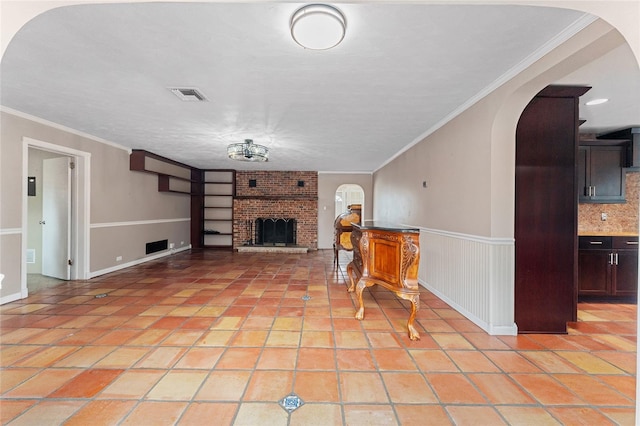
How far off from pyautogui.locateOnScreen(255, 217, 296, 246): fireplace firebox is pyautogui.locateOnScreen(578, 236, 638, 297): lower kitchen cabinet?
6298 millimetres

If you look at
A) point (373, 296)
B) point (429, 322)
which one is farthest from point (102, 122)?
point (429, 322)

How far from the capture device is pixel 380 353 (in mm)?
2203

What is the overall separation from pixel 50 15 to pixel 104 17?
31 centimetres

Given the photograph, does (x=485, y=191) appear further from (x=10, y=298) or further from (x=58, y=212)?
(x=58, y=212)

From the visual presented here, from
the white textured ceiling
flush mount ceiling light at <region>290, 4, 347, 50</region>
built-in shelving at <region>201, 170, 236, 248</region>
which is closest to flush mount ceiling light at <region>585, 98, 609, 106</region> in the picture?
the white textured ceiling

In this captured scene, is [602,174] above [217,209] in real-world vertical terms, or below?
above

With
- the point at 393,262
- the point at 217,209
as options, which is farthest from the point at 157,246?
the point at 393,262

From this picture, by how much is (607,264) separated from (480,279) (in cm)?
213

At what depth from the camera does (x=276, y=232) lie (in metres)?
8.16

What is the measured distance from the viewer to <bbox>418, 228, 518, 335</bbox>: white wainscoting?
254 centimetres

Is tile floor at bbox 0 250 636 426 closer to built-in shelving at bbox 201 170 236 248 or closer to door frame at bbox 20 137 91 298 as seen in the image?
door frame at bbox 20 137 91 298

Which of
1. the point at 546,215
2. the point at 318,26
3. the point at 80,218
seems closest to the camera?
the point at 318,26

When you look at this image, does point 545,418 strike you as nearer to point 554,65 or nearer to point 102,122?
point 554,65

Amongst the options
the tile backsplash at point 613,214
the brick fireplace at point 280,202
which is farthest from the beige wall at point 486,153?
the brick fireplace at point 280,202
